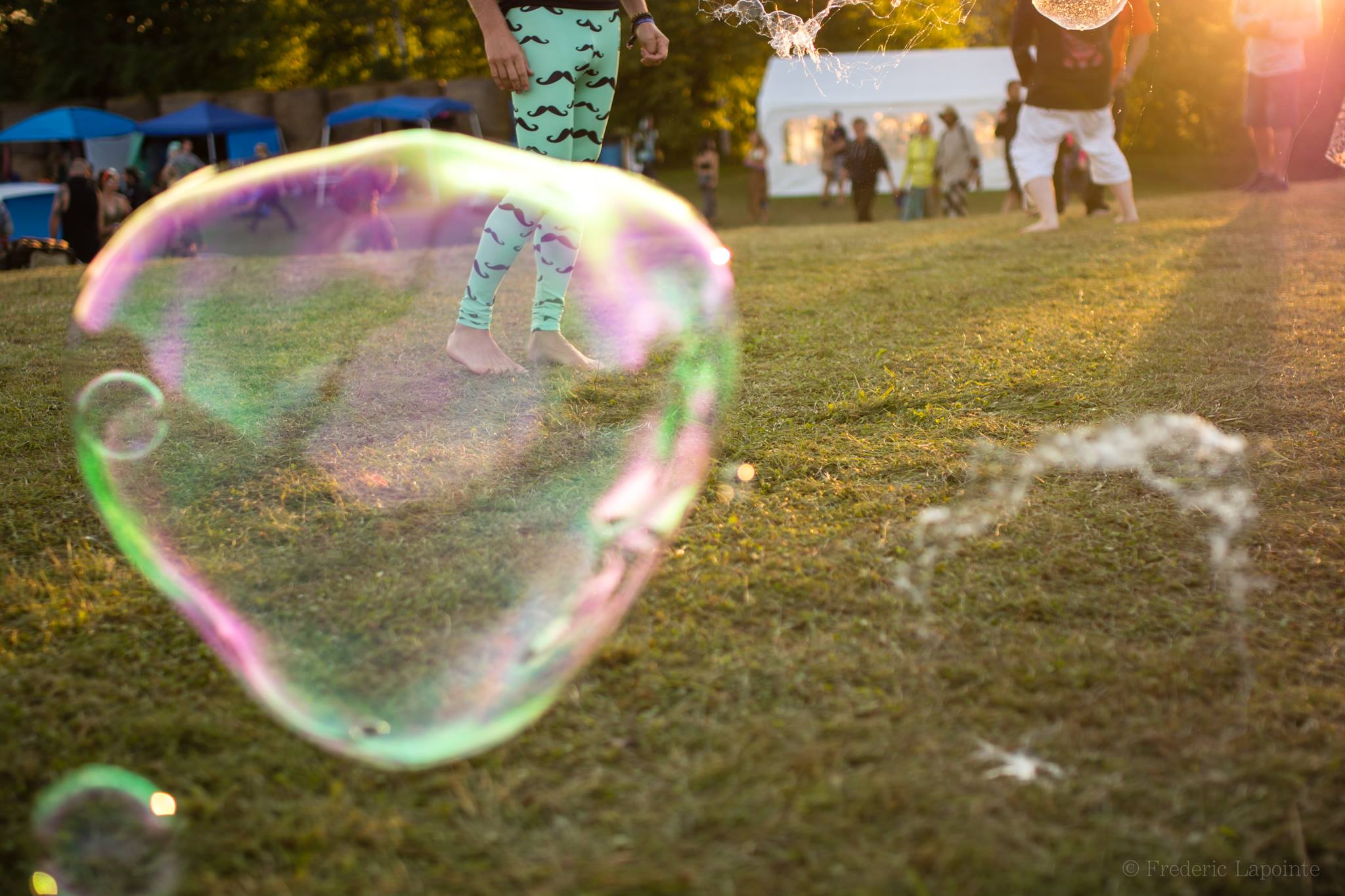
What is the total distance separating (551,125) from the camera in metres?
3.13

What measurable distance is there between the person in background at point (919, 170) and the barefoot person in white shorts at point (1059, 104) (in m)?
7.04

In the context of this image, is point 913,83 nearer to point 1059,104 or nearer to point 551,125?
point 1059,104

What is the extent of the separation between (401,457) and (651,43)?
1610 mm

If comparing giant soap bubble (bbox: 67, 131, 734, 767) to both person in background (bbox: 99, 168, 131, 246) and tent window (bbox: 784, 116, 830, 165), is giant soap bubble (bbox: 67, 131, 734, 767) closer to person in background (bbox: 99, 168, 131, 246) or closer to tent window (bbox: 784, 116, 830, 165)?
person in background (bbox: 99, 168, 131, 246)

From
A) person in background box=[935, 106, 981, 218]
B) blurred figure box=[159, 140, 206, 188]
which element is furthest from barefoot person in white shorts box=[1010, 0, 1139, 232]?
blurred figure box=[159, 140, 206, 188]

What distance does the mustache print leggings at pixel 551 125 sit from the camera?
121 inches

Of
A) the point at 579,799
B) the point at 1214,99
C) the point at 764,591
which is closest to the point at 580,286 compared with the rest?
the point at 764,591

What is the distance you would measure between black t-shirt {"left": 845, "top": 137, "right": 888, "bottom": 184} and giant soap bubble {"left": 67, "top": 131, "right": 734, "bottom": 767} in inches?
375

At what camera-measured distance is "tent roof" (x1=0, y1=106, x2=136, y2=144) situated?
1905 centimetres

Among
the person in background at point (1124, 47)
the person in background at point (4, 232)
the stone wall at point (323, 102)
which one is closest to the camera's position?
the person in background at point (1124, 47)

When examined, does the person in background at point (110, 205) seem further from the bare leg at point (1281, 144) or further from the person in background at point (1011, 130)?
the bare leg at point (1281, 144)

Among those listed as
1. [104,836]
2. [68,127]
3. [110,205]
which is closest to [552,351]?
[104,836]

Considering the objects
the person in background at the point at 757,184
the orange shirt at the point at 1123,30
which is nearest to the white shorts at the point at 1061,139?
the orange shirt at the point at 1123,30

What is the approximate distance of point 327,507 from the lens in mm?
2203
